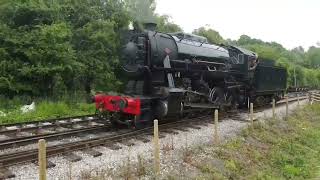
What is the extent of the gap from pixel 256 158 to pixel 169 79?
3935 mm

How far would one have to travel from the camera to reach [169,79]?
12906mm

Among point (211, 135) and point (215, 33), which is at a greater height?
point (215, 33)

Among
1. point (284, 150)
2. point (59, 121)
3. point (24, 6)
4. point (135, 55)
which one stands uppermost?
point (24, 6)

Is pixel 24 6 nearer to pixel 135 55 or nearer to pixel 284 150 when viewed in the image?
pixel 135 55

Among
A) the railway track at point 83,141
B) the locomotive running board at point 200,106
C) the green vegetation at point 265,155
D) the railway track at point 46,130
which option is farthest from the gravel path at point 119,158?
the railway track at point 46,130

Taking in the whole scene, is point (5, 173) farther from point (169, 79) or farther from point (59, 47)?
point (59, 47)

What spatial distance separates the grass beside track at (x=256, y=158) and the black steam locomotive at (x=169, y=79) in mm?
2170

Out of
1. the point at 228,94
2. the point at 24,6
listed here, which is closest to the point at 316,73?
the point at 228,94

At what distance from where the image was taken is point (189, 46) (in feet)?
46.9

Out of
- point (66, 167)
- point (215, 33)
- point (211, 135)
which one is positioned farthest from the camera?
point (215, 33)

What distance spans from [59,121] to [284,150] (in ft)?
25.0

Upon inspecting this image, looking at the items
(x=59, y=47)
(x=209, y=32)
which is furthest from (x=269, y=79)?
(x=209, y=32)

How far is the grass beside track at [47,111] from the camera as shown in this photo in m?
13.9

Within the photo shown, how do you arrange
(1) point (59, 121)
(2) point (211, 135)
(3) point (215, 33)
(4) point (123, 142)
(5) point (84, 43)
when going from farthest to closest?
(3) point (215, 33) → (5) point (84, 43) → (1) point (59, 121) → (2) point (211, 135) → (4) point (123, 142)
